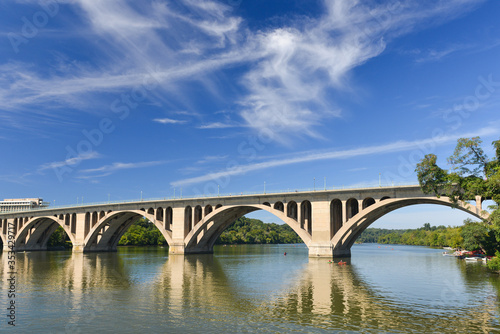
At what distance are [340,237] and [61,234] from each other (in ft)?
324

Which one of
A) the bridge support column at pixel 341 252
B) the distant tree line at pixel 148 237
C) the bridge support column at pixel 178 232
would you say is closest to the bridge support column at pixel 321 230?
the bridge support column at pixel 341 252

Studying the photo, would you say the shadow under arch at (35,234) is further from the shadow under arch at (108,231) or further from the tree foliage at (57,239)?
the shadow under arch at (108,231)

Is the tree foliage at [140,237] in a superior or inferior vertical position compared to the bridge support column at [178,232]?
inferior

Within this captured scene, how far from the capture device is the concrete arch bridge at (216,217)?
2372 inches

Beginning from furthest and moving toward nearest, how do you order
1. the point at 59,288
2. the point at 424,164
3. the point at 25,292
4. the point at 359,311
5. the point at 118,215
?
the point at 118,215
the point at 424,164
the point at 59,288
the point at 25,292
the point at 359,311

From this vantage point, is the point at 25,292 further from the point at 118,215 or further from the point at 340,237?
the point at 118,215

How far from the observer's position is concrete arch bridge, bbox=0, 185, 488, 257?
60241 mm

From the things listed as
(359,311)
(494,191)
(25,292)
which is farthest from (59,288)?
(494,191)

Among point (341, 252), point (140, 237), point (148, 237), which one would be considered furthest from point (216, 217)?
point (148, 237)

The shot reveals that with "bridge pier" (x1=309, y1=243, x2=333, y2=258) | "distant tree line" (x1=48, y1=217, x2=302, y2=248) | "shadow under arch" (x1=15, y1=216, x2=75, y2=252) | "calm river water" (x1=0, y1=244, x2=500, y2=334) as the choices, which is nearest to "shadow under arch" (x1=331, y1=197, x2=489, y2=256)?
"bridge pier" (x1=309, y1=243, x2=333, y2=258)

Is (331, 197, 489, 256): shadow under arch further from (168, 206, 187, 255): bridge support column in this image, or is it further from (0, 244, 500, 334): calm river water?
(168, 206, 187, 255): bridge support column

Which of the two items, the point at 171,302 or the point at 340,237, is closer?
the point at 171,302

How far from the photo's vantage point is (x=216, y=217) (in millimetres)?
78812

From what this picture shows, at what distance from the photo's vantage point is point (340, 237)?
202 feet
